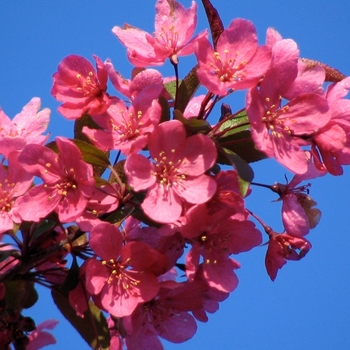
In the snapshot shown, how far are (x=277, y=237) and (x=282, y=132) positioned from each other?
26 cm

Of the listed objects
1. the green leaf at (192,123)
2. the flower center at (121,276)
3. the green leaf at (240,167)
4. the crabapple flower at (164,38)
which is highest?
the crabapple flower at (164,38)

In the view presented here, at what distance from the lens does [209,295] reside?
139cm

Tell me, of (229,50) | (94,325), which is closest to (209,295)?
(94,325)

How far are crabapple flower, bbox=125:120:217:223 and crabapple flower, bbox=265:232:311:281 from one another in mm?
279

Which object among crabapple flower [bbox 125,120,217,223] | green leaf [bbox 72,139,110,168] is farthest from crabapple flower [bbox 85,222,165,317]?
green leaf [bbox 72,139,110,168]

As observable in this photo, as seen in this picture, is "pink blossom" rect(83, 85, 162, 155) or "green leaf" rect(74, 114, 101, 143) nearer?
"pink blossom" rect(83, 85, 162, 155)

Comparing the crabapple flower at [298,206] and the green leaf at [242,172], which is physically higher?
the crabapple flower at [298,206]

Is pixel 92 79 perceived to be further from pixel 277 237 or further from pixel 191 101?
pixel 277 237

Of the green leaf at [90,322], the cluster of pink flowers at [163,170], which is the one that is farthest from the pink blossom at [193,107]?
the green leaf at [90,322]

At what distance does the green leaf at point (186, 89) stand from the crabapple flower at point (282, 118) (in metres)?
0.22

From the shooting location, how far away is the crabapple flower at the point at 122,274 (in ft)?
4.06

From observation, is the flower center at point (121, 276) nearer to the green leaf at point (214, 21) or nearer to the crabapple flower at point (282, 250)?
the crabapple flower at point (282, 250)

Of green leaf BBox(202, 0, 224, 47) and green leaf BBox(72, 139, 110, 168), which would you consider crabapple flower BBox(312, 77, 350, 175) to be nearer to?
green leaf BBox(202, 0, 224, 47)

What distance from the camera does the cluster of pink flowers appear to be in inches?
47.8
